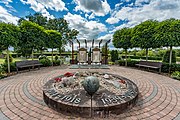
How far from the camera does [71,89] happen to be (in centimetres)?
327

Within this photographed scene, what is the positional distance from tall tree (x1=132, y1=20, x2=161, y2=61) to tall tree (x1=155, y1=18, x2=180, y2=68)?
0.38 meters

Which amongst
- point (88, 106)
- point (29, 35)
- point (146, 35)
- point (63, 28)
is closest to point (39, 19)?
point (63, 28)

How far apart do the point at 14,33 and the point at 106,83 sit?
6.11 m

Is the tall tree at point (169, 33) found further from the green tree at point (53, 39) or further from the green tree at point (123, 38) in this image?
the green tree at point (53, 39)

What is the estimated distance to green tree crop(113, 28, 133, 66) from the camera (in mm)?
9008

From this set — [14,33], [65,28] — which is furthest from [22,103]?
Answer: [65,28]

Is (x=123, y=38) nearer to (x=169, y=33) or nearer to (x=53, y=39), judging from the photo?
(x=169, y=33)

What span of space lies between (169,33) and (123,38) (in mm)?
3741

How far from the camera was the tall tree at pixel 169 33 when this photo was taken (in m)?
5.83

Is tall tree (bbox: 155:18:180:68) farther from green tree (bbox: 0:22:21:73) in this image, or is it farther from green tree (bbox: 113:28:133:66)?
green tree (bbox: 0:22:21:73)

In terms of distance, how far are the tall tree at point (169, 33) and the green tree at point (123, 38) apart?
2.48 metres

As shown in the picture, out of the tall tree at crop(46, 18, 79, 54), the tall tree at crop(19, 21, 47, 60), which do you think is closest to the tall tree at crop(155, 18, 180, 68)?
the tall tree at crop(19, 21, 47, 60)

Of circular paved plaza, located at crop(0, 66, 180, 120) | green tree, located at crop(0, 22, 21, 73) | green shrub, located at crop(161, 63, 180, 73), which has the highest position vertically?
green tree, located at crop(0, 22, 21, 73)

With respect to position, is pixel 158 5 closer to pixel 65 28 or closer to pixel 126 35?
pixel 126 35
